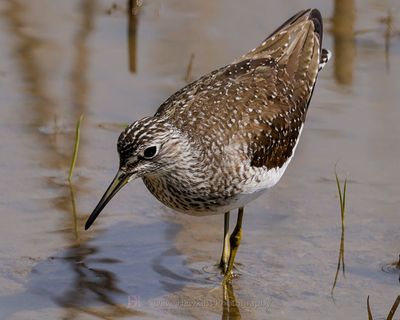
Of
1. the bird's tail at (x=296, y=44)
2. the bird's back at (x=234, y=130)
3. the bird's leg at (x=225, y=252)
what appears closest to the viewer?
the bird's back at (x=234, y=130)

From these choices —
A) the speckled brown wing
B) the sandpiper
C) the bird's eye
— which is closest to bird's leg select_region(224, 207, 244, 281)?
the sandpiper

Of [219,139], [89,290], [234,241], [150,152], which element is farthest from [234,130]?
[89,290]

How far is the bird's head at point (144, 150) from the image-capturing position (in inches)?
333

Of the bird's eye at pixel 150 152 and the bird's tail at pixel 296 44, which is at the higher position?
the bird's tail at pixel 296 44

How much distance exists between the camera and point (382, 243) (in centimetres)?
969

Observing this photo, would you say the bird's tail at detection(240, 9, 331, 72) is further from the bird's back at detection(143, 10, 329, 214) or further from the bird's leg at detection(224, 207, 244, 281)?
the bird's leg at detection(224, 207, 244, 281)

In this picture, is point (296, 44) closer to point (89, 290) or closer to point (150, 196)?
point (150, 196)

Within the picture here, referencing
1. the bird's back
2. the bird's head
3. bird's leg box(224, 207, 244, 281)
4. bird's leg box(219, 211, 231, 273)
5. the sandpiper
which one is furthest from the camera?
bird's leg box(219, 211, 231, 273)

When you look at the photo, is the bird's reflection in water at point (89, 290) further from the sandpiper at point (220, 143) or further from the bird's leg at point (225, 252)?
the bird's leg at point (225, 252)

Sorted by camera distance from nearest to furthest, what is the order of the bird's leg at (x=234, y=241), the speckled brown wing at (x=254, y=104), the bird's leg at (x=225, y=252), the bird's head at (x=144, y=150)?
1. the bird's head at (x=144, y=150)
2. the speckled brown wing at (x=254, y=104)
3. the bird's leg at (x=234, y=241)
4. the bird's leg at (x=225, y=252)

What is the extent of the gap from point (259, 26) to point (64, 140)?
3.77m

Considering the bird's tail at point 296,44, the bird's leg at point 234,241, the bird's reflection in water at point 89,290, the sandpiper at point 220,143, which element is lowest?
the bird's reflection in water at point 89,290

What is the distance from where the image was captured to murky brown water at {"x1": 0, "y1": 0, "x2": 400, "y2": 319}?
351 inches

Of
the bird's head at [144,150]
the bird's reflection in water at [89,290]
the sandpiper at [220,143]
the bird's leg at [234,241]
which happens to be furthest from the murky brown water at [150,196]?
the bird's head at [144,150]
